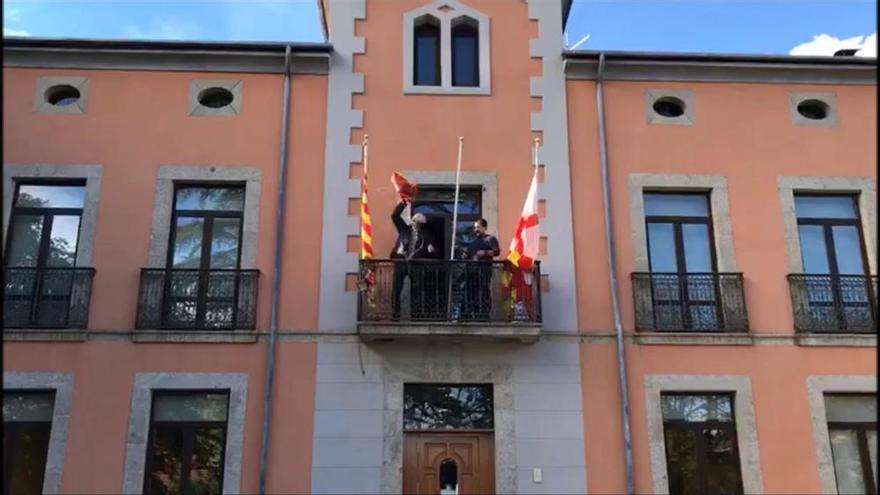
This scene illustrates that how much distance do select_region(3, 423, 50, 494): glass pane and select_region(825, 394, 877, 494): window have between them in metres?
10.3

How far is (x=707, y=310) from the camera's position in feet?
38.9

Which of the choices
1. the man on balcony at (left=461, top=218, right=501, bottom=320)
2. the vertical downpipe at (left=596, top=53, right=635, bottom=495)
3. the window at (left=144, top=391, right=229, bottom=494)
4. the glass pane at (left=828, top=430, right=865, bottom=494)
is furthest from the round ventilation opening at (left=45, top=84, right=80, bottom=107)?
the glass pane at (left=828, top=430, right=865, bottom=494)

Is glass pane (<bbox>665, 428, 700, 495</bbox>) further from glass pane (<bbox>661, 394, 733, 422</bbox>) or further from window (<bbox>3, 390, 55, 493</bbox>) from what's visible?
window (<bbox>3, 390, 55, 493</bbox>)

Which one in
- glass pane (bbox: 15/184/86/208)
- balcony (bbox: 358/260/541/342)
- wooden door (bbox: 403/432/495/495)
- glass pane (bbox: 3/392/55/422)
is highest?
glass pane (bbox: 15/184/86/208)

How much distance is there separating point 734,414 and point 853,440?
1630mm

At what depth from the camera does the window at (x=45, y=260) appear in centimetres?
1135

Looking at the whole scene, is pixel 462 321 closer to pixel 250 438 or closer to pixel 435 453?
pixel 435 453

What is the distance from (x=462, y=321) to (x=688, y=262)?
3.57 m

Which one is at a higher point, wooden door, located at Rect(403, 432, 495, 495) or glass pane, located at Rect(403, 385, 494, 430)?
glass pane, located at Rect(403, 385, 494, 430)

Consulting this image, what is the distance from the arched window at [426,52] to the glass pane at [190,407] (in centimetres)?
545

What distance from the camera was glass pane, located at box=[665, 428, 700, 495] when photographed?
11133mm

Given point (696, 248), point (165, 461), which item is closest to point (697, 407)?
point (696, 248)

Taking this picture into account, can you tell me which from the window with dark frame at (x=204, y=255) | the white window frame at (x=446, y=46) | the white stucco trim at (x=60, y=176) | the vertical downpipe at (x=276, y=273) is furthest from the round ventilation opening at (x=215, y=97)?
the white window frame at (x=446, y=46)

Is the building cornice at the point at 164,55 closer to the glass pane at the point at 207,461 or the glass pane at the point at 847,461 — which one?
the glass pane at the point at 207,461
